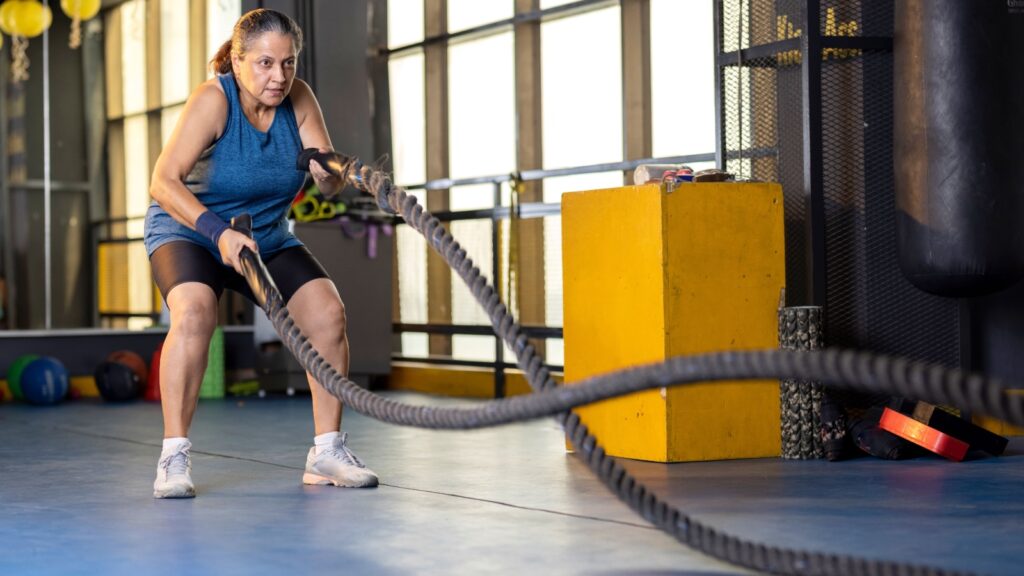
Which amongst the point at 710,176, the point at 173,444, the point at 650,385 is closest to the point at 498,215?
the point at 710,176

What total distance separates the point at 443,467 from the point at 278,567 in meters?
1.70

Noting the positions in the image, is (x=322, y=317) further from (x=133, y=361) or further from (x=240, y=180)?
(x=133, y=361)

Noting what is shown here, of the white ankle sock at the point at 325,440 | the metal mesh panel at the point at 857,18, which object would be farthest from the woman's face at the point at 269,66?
the metal mesh panel at the point at 857,18

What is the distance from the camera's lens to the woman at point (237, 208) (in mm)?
3695

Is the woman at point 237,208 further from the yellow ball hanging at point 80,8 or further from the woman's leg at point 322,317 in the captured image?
the yellow ball hanging at point 80,8

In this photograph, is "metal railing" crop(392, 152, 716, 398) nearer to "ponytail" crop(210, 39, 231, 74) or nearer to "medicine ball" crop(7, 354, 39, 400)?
"medicine ball" crop(7, 354, 39, 400)

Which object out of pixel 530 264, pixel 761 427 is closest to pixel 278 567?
pixel 761 427

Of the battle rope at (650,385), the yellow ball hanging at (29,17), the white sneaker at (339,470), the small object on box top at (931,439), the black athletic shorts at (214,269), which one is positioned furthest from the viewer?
the yellow ball hanging at (29,17)

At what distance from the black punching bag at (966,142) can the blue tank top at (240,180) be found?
6.86 ft

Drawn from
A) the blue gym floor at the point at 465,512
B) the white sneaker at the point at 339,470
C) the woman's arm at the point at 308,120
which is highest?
the woman's arm at the point at 308,120

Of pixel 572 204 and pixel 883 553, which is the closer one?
pixel 883 553

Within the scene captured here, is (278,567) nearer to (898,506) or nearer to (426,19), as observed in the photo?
(898,506)

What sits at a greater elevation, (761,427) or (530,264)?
(530,264)

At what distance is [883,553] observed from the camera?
2.77 meters
